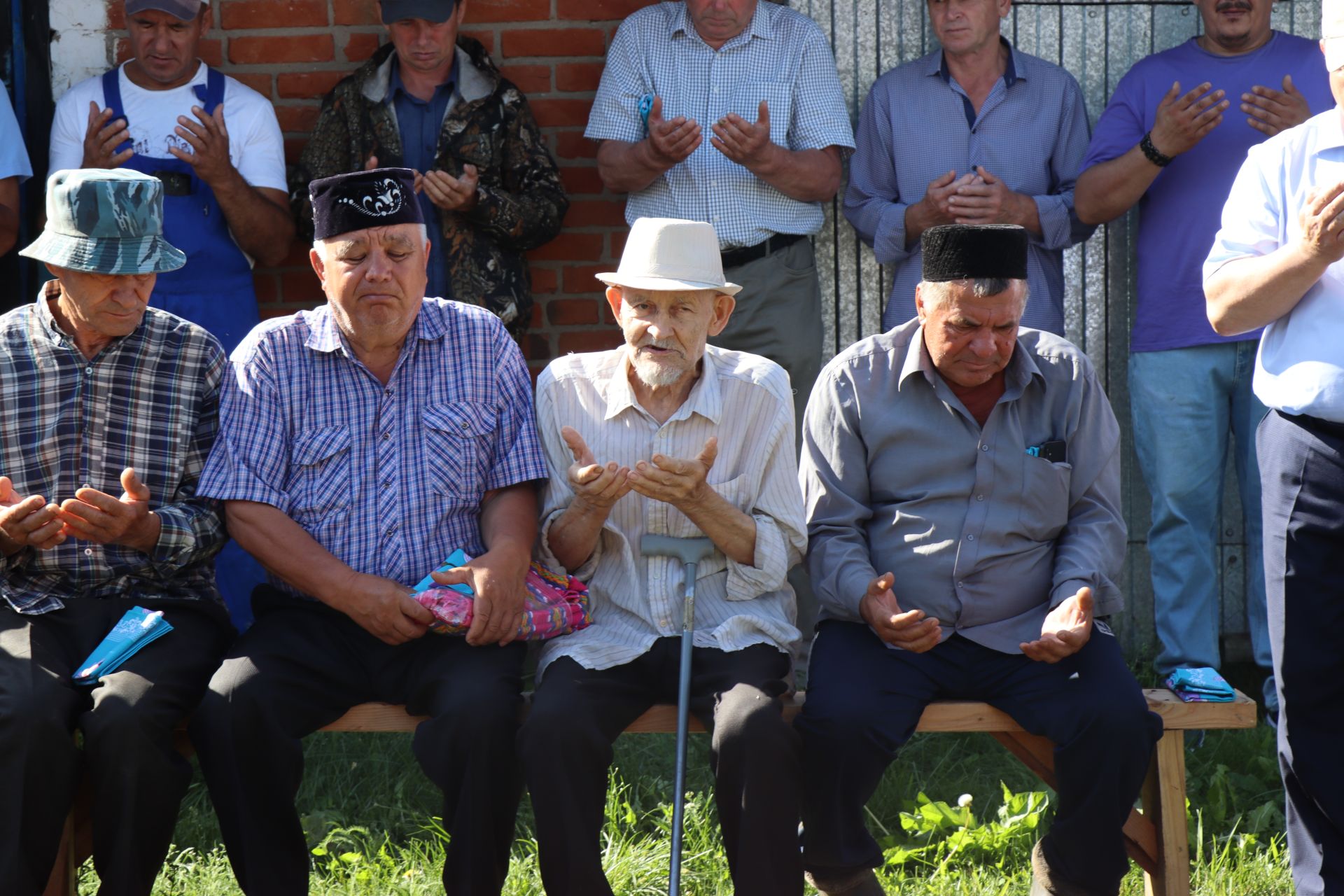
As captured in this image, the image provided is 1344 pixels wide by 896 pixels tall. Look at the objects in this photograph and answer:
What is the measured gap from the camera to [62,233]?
11.9 ft

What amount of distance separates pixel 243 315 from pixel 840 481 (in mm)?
2287

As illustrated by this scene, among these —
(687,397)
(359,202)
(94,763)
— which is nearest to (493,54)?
(359,202)

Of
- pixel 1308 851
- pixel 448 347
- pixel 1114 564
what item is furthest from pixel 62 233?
pixel 1308 851

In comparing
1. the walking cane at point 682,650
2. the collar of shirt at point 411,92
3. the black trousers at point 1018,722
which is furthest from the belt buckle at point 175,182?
the black trousers at point 1018,722

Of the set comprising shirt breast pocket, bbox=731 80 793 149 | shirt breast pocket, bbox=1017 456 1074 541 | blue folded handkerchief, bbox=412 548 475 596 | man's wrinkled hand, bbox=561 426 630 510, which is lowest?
blue folded handkerchief, bbox=412 548 475 596

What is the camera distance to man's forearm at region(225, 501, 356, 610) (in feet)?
11.5

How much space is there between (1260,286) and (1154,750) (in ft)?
3.59

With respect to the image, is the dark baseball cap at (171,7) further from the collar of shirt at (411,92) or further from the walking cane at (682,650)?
the walking cane at (682,650)

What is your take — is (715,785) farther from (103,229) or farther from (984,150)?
(984,150)

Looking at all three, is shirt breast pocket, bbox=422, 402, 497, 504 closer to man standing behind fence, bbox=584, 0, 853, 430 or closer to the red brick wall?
man standing behind fence, bbox=584, 0, 853, 430

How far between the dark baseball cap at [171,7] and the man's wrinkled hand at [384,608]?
234cm

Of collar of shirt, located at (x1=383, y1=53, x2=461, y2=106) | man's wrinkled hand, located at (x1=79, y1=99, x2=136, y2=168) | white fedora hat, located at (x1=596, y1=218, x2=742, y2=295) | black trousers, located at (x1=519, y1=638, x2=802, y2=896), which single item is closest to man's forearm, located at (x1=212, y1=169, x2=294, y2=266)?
man's wrinkled hand, located at (x1=79, y1=99, x2=136, y2=168)

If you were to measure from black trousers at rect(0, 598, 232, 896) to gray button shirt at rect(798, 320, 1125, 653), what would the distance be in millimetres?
1560

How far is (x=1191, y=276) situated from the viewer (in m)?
4.89
